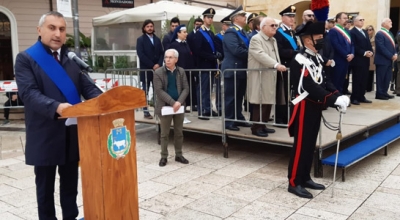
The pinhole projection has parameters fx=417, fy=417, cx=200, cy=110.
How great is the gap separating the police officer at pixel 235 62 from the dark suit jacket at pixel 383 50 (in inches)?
168

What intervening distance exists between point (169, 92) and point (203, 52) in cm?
196

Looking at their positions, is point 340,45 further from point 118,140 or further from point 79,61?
point 118,140

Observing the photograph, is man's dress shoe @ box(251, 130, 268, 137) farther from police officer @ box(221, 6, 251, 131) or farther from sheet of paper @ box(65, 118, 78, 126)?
sheet of paper @ box(65, 118, 78, 126)

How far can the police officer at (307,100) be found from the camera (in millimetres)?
4363

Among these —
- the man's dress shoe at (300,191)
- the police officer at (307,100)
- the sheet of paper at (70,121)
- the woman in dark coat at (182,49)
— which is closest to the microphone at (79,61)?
the sheet of paper at (70,121)

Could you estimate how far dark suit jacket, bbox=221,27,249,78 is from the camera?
20.1 feet

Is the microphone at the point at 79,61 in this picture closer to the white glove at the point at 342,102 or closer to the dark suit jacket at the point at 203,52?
the white glove at the point at 342,102

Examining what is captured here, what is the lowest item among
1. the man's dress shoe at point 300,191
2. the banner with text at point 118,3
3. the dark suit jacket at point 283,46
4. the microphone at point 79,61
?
the man's dress shoe at point 300,191

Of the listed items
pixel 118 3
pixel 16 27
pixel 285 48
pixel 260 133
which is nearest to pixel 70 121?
pixel 260 133

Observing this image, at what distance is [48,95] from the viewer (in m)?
3.06

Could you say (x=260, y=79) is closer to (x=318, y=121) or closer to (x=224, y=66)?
(x=224, y=66)

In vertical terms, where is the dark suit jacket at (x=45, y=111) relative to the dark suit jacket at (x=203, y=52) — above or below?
below

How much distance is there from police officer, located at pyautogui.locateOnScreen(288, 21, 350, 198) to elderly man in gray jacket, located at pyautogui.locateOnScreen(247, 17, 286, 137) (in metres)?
0.97

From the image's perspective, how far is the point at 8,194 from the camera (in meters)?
4.91
